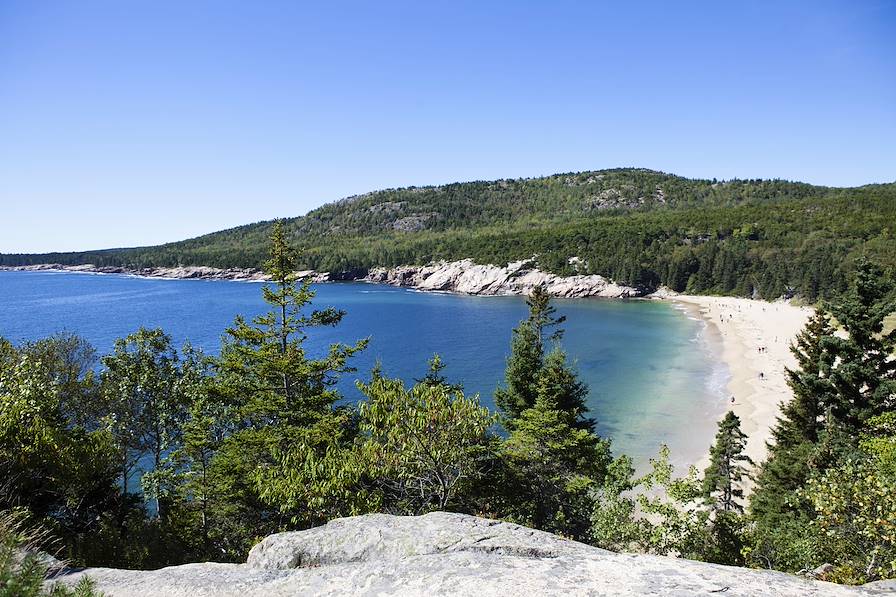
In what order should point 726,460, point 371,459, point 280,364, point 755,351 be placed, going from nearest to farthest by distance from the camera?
point 371,459
point 280,364
point 726,460
point 755,351

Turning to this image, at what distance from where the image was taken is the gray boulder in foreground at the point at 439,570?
7.48m

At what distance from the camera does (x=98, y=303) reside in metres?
140

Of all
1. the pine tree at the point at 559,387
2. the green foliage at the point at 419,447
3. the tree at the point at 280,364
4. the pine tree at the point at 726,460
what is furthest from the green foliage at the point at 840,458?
the tree at the point at 280,364

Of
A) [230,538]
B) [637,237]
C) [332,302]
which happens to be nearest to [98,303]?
[332,302]

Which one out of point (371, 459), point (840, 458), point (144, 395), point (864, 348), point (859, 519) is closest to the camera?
point (859, 519)

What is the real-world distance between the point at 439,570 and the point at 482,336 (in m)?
90.4

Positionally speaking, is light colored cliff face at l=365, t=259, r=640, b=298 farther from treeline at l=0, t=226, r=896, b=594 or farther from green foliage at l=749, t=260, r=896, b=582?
treeline at l=0, t=226, r=896, b=594

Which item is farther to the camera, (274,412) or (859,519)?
(274,412)

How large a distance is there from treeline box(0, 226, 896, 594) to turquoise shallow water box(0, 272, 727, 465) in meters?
22.1

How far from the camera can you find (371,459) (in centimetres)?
1619

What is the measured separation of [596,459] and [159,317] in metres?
117

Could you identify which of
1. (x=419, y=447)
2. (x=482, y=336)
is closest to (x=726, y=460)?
(x=419, y=447)

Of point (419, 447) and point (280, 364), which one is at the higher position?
point (280, 364)

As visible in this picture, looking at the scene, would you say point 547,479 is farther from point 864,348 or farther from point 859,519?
point 864,348
